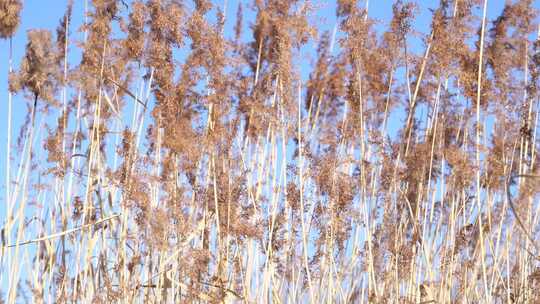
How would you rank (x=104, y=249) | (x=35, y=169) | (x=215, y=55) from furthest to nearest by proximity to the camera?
1. (x=35, y=169)
2. (x=104, y=249)
3. (x=215, y=55)

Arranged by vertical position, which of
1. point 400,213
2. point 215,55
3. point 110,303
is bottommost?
point 110,303

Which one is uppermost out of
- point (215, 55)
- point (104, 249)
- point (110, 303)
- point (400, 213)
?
point (215, 55)

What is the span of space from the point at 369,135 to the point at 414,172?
30cm

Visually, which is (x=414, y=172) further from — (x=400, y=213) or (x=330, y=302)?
(x=330, y=302)

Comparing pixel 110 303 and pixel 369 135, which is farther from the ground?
pixel 369 135

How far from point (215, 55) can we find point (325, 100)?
3.26 ft

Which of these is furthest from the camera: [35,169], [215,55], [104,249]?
[35,169]

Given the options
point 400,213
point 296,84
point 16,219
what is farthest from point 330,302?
point 16,219

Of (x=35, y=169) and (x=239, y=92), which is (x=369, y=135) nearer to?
(x=239, y=92)

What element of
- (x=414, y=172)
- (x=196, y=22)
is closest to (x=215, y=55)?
(x=196, y=22)

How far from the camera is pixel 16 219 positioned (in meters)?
3.59

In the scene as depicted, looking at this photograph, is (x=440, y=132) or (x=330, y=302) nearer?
(x=330, y=302)

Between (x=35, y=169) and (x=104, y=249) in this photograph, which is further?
(x=35, y=169)

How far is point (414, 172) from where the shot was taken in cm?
360
